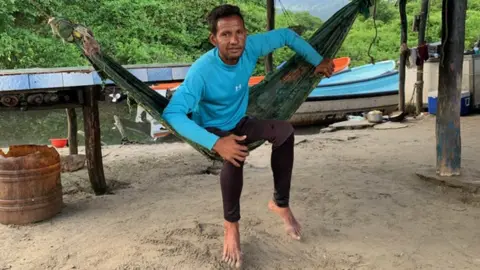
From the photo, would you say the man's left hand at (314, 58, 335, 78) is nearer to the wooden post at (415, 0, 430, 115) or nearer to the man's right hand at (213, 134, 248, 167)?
the man's right hand at (213, 134, 248, 167)

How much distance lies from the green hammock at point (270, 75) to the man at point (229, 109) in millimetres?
144

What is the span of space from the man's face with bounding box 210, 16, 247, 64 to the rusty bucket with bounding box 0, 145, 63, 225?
1274 mm

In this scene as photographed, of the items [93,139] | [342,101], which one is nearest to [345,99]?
[342,101]

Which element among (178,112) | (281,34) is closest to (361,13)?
(281,34)

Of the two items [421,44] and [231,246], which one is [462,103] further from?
[231,246]

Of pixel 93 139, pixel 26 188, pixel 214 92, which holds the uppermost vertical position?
pixel 214 92

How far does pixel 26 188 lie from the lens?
241cm

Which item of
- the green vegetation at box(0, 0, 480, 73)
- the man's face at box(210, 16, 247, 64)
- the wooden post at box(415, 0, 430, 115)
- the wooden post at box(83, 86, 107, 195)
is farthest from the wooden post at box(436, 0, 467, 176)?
the green vegetation at box(0, 0, 480, 73)

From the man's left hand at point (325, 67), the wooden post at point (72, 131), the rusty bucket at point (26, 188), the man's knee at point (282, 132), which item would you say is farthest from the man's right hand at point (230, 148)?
the wooden post at point (72, 131)

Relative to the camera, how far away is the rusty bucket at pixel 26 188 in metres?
2.38

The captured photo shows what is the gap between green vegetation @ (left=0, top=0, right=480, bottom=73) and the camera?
352 inches

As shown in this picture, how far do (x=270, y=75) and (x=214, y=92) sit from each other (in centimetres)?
64

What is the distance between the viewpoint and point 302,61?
7.54 ft

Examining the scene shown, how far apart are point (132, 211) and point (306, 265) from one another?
112cm
